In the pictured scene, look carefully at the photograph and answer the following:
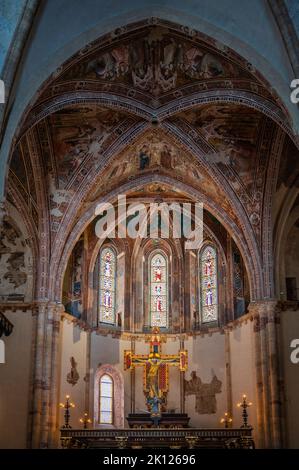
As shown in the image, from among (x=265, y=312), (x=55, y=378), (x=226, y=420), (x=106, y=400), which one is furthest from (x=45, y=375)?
(x=265, y=312)

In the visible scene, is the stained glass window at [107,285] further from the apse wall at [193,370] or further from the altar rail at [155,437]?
the altar rail at [155,437]

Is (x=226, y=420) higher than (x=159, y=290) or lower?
lower

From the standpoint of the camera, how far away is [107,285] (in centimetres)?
3306

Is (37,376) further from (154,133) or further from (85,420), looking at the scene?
(154,133)

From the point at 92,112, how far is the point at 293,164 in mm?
7347

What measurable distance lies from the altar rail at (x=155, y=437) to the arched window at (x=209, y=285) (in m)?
7.37

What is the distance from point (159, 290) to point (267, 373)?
857 centimetres

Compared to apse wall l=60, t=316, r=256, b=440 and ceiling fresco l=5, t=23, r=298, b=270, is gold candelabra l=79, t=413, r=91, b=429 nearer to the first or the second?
apse wall l=60, t=316, r=256, b=440

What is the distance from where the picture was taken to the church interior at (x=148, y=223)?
20.9m

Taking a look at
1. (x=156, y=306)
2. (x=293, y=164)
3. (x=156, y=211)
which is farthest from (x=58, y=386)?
(x=293, y=164)

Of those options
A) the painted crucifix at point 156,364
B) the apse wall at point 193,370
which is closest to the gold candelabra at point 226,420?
the apse wall at point 193,370
